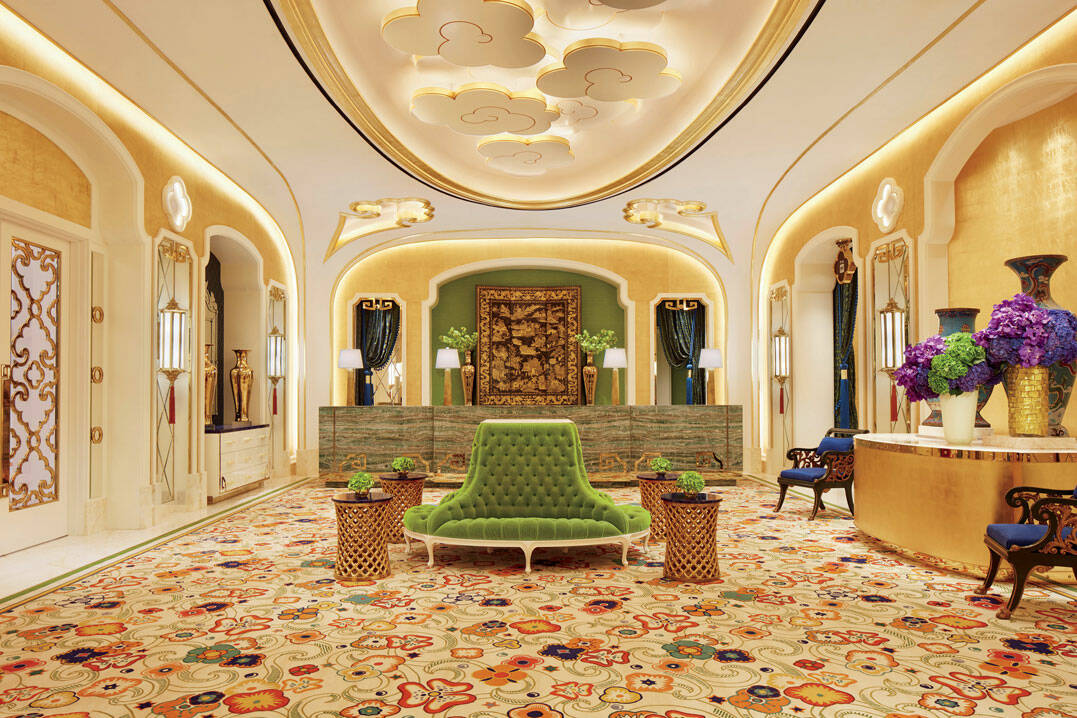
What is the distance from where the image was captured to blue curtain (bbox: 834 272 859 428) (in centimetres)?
930

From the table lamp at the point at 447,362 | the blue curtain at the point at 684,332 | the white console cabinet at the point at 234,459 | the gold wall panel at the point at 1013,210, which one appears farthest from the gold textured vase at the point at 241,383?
the gold wall panel at the point at 1013,210

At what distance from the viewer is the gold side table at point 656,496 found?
5996mm

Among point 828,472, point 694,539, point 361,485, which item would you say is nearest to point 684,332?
point 828,472

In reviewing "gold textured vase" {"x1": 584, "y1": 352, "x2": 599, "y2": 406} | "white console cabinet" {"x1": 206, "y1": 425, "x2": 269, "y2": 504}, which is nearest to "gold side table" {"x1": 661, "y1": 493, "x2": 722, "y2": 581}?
"white console cabinet" {"x1": 206, "y1": 425, "x2": 269, "y2": 504}

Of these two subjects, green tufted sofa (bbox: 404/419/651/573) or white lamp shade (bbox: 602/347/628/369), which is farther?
white lamp shade (bbox: 602/347/628/369)

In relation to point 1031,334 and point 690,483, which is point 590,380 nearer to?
point 690,483

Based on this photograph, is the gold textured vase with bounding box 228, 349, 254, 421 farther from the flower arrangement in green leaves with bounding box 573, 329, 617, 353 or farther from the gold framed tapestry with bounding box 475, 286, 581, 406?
the flower arrangement in green leaves with bounding box 573, 329, 617, 353

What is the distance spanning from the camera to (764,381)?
430 inches

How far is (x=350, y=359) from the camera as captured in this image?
1148 centimetres

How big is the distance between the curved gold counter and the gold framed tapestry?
8005 mm

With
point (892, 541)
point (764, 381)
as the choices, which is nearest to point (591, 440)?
point (764, 381)

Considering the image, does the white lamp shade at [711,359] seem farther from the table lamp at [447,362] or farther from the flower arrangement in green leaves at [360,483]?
the flower arrangement in green leaves at [360,483]

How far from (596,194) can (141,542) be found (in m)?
6.75

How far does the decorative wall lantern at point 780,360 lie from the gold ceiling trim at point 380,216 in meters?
5.38
